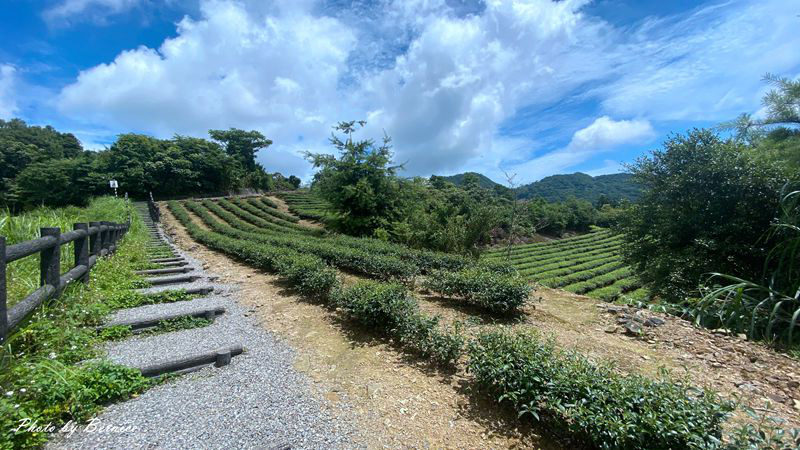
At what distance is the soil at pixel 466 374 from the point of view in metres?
2.46

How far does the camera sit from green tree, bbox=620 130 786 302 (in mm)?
6066

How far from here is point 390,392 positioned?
289 centimetres

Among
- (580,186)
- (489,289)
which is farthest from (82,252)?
(580,186)

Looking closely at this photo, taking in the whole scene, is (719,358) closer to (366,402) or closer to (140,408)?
(366,402)

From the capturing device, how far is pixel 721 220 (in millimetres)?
6582

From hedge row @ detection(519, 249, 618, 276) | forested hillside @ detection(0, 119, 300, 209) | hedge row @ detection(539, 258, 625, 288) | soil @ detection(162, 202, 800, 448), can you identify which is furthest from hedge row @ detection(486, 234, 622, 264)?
forested hillside @ detection(0, 119, 300, 209)

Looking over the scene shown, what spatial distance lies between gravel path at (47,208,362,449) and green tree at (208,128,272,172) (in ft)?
171

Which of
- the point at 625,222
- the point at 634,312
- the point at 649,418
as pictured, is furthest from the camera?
the point at 625,222

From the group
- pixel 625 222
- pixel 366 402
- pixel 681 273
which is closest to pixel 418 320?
pixel 366 402

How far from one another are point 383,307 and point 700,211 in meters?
7.82

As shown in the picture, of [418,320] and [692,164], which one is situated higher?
[692,164]

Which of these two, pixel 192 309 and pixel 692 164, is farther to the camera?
pixel 692 164

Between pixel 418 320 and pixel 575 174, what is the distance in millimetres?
119666

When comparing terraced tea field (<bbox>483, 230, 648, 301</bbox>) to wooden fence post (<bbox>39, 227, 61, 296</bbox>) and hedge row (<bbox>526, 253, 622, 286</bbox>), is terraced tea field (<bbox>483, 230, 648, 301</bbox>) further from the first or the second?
wooden fence post (<bbox>39, 227, 61, 296</bbox>)
